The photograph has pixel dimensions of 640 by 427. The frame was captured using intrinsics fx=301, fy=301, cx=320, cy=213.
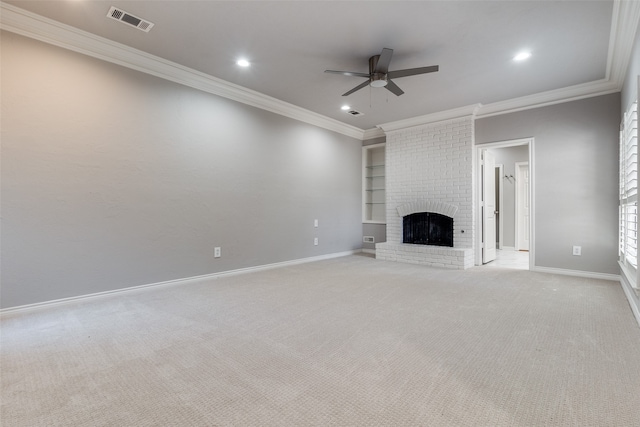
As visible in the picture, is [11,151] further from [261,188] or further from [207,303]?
[261,188]

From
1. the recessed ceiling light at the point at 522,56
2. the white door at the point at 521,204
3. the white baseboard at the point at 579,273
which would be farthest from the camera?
the white door at the point at 521,204

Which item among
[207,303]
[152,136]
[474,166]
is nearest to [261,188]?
[152,136]

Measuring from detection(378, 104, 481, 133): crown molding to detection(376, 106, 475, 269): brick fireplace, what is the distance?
2cm

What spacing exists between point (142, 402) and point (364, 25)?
329cm

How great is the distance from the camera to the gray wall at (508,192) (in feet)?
23.7

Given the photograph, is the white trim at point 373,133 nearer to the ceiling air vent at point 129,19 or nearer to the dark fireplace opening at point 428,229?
the dark fireplace opening at point 428,229

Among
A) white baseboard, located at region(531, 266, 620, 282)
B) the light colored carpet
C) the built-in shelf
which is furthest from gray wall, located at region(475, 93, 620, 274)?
the built-in shelf

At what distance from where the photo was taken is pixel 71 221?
118 inches

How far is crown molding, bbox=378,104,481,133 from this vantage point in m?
5.06

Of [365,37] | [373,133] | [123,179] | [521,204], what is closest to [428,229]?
[373,133]

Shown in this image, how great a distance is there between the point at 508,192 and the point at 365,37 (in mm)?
6082

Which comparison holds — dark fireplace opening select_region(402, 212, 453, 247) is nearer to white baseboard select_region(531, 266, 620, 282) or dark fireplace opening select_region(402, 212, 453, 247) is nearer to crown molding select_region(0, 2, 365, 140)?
white baseboard select_region(531, 266, 620, 282)

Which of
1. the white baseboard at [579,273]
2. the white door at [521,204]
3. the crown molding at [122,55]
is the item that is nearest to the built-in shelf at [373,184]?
the crown molding at [122,55]

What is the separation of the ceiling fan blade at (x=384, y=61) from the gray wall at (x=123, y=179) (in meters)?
2.14
